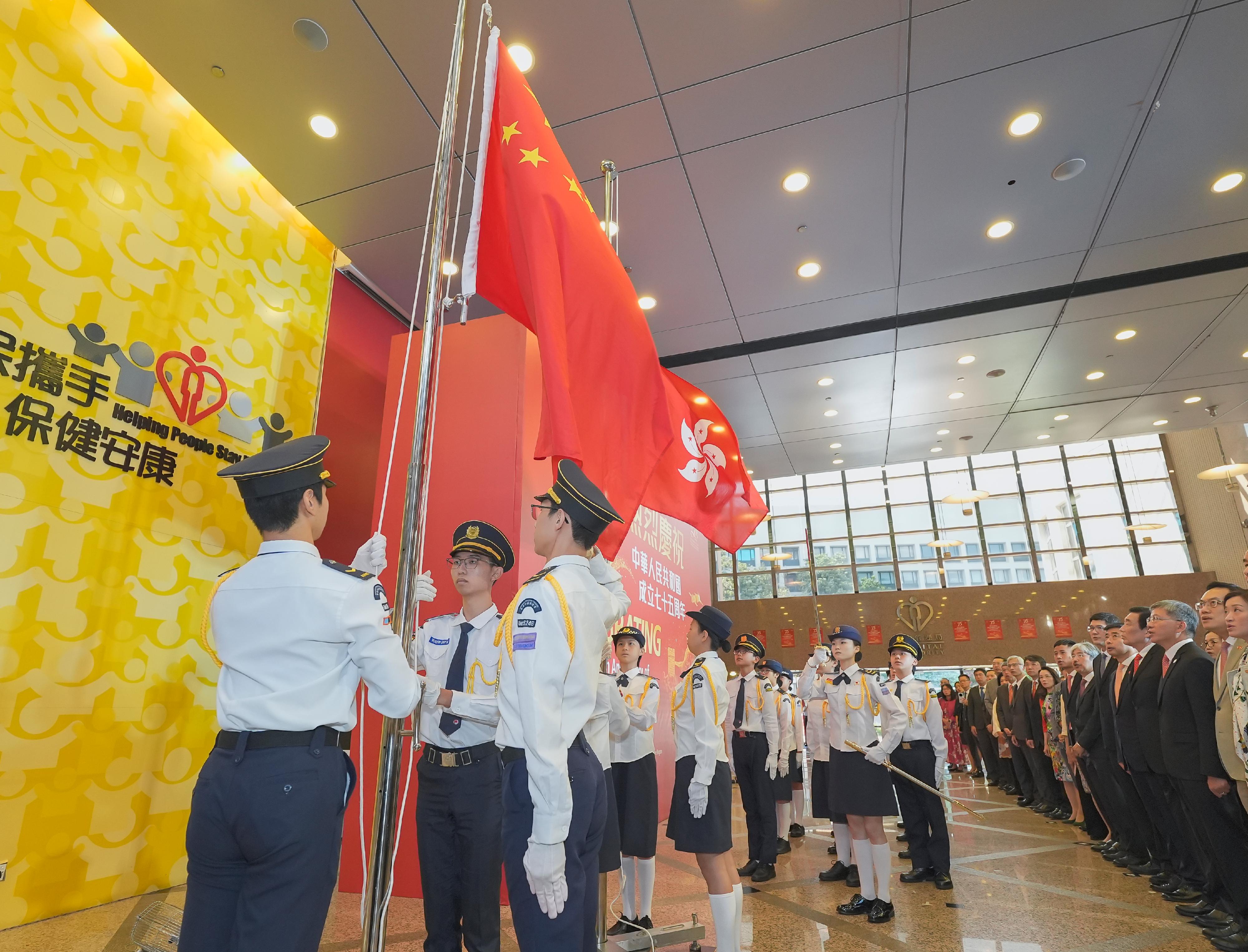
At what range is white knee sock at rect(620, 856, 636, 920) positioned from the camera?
3.48m

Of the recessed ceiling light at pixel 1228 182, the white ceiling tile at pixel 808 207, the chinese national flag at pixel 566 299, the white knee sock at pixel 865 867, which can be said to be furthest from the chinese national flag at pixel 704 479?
the recessed ceiling light at pixel 1228 182

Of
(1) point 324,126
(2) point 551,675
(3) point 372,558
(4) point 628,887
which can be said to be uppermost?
(1) point 324,126

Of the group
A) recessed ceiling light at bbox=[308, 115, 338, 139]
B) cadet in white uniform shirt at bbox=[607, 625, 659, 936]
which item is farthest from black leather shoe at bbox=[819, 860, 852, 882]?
recessed ceiling light at bbox=[308, 115, 338, 139]

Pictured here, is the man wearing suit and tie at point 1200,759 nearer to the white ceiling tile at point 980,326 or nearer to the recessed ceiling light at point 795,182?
the white ceiling tile at point 980,326

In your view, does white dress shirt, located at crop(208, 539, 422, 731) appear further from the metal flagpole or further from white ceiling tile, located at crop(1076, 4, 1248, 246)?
white ceiling tile, located at crop(1076, 4, 1248, 246)

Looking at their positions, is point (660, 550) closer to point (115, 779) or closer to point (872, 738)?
point (872, 738)

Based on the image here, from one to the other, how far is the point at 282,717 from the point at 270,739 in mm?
53

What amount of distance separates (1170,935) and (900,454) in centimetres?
737

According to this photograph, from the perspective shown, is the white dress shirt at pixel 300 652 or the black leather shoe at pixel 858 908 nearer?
the white dress shirt at pixel 300 652

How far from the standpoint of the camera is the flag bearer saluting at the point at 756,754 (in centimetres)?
465

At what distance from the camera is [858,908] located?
12.1 feet

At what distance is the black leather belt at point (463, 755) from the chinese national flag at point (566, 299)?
81 cm

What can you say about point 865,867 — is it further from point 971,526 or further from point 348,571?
point 971,526

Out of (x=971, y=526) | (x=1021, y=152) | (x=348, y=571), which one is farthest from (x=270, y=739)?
(x=971, y=526)
